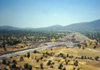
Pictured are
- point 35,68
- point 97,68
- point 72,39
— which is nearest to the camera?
point 35,68

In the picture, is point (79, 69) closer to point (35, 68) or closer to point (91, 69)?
point (91, 69)

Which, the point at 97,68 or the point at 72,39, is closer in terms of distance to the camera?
the point at 97,68

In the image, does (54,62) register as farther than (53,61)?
No

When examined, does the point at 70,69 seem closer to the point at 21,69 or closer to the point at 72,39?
the point at 21,69

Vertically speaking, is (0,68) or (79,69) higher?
(0,68)

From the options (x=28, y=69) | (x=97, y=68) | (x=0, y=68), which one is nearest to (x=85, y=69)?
(x=97, y=68)

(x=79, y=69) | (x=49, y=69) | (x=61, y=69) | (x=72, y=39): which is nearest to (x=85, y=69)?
(x=79, y=69)

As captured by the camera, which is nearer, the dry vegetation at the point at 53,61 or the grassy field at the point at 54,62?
the dry vegetation at the point at 53,61

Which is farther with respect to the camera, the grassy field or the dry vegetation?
the grassy field

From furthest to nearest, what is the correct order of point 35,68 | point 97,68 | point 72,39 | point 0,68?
point 72,39, point 97,68, point 35,68, point 0,68
